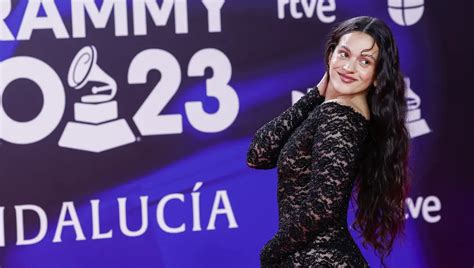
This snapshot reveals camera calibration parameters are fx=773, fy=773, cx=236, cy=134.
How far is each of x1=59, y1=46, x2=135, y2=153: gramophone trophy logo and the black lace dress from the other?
183cm

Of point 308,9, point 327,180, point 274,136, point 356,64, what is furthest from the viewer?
point 308,9

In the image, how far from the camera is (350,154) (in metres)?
2.02

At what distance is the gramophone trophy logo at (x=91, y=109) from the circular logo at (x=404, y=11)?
1537mm

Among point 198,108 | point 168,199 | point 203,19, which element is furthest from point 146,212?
point 203,19

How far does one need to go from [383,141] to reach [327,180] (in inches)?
9.3

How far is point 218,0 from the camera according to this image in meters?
4.01

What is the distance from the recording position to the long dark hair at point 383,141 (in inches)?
82.7

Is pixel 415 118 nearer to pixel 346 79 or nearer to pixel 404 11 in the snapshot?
pixel 404 11

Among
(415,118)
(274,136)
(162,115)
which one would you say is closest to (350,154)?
(274,136)

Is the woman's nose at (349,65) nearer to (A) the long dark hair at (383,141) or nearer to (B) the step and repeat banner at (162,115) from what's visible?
(A) the long dark hair at (383,141)

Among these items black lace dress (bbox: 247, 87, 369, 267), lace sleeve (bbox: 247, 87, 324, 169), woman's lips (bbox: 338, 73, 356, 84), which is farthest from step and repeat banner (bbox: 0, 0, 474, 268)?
woman's lips (bbox: 338, 73, 356, 84)

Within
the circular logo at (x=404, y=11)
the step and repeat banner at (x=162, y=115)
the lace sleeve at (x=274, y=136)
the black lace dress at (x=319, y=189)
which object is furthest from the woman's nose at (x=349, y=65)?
the circular logo at (x=404, y=11)

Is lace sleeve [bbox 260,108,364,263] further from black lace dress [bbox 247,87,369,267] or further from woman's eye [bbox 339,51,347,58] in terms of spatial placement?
woman's eye [bbox 339,51,347,58]

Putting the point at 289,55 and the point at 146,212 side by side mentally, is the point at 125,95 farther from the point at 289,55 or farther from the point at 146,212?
the point at 289,55
